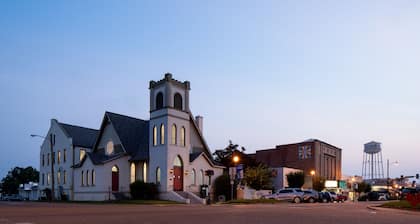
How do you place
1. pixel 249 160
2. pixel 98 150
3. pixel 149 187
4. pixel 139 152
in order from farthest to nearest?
pixel 249 160 → pixel 98 150 → pixel 139 152 → pixel 149 187

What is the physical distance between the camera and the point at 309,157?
95.1 meters

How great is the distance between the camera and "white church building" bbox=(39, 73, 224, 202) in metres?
51.7

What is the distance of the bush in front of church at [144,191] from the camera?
2013 inches

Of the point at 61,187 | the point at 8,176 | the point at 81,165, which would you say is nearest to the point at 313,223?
the point at 81,165

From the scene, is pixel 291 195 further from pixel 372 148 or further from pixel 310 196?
pixel 372 148

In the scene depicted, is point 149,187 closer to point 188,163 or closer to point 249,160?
point 188,163

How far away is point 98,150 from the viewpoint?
200ft

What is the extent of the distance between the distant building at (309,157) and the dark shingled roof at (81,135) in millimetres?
41156

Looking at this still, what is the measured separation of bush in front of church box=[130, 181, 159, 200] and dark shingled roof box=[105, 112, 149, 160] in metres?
3.50

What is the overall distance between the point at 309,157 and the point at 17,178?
88.2m

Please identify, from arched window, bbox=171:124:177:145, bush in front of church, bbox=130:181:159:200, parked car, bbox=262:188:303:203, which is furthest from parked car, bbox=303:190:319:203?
bush in front of church, bbox=130:181:159:200

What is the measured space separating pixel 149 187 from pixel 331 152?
5998cm

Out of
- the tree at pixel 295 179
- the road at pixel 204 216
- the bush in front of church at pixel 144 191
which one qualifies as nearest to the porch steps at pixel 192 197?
the bush in front of church at pixel 144 191

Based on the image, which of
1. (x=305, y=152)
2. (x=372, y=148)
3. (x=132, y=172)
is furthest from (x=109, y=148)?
(x=372, y=148)
